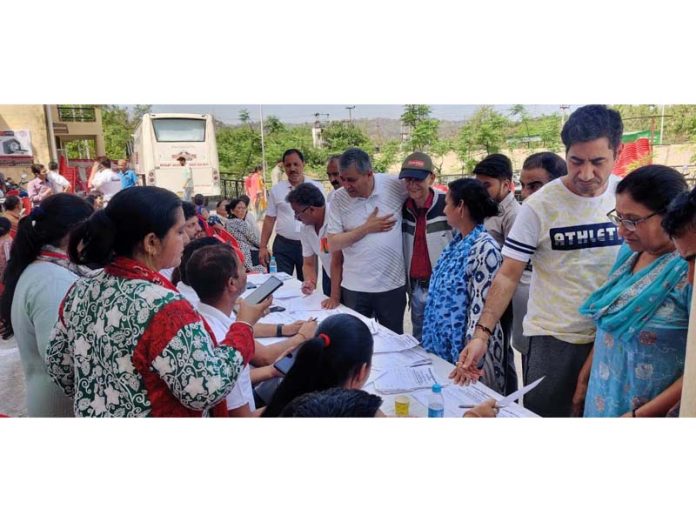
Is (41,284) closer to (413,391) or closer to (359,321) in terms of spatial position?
(359,321)

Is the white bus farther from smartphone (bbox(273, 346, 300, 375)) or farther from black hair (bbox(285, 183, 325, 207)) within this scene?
smartphone (bbox(273, 346, 300, 375))

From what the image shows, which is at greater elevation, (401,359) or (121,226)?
(121,226)

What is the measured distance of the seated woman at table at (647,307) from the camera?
→ 4.16 feet

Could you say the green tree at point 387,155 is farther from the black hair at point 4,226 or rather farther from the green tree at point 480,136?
the black hair at point 4,226

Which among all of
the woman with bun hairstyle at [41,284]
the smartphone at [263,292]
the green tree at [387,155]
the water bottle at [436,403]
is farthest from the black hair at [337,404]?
the green tree at [387,155]

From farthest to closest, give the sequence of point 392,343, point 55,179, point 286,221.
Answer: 1. point 286,221
2. point 55,179
3. point 392,343

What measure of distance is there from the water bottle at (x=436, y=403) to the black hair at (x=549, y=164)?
1.53 meters

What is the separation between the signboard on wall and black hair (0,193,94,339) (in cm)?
177

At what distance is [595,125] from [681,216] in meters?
0.57

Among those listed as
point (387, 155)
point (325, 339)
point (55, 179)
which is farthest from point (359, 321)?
point (55, 179)

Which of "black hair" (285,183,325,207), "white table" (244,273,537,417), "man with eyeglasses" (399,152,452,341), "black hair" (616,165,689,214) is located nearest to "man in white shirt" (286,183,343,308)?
"black hair" (285,183,325,207)

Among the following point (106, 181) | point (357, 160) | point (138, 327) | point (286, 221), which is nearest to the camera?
point (138, 327)

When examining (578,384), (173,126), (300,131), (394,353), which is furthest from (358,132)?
(173,126)

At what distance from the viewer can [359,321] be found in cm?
136
